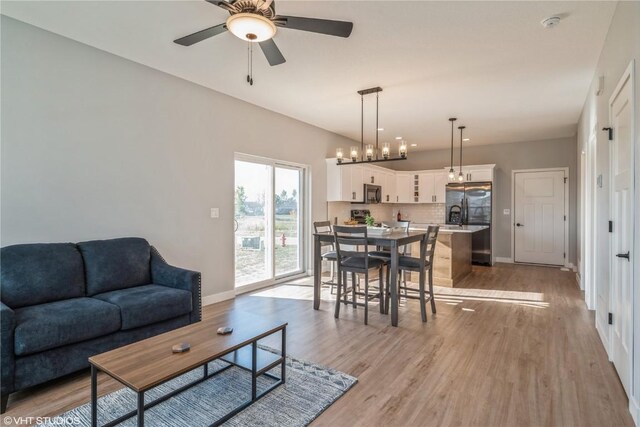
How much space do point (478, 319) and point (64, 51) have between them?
5.01 metres

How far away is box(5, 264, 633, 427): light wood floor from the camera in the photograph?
6.91 ft

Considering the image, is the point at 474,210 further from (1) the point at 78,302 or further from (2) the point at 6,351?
(2) the point at 6,351

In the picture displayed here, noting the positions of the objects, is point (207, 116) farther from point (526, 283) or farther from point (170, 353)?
point (526, 283)

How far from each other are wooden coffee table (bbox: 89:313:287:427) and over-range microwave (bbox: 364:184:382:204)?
515 cm

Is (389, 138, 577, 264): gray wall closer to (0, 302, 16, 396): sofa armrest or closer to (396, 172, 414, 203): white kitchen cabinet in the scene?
(396, 172, 414, 203): white kitchen cabinet

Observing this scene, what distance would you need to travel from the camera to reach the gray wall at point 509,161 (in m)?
7.19

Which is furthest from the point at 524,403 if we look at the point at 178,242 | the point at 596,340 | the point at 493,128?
the point at 493,128

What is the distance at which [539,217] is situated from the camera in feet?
24.6

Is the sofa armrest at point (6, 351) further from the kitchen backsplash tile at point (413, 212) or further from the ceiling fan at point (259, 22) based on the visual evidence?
the kitchen backsplash tile at point (413, 212)

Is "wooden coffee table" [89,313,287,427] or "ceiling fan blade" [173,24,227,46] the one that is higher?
"ceiling fan blade" [173,24,227,46]

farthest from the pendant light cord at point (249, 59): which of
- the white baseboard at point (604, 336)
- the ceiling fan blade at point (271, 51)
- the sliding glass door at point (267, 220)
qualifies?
the white baseboard at point (604, 336)

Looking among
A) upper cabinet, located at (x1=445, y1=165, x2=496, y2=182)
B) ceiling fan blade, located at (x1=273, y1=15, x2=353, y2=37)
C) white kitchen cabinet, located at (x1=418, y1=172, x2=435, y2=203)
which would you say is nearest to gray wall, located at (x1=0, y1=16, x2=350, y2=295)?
ceiling fan blade, located at (x1=273, y1=15, x2=353, y2=37)

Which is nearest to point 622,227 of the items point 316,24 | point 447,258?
point 316,24

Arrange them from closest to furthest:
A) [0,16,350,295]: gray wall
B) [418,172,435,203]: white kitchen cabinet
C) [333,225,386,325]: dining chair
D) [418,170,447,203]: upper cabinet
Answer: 1. [0,16,350,295]: gray wall
2. [333,225,386,325]: dining chair
3. [418,170,447,203]: upper cabinet
4. [418,172,435,203]: white kitchen cabinet
